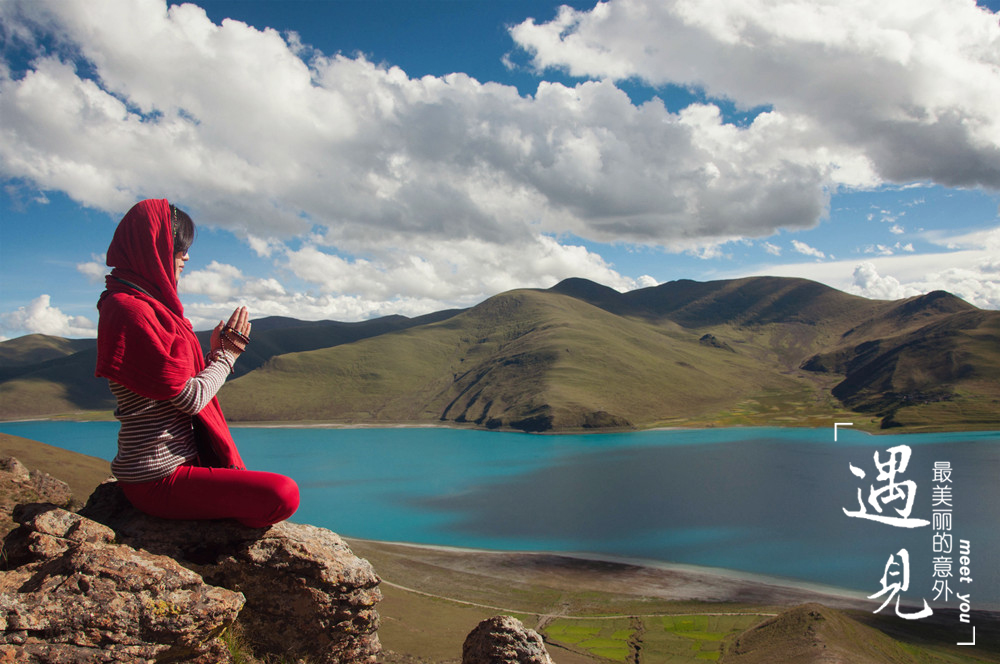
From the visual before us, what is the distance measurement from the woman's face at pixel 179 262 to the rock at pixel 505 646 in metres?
7.37

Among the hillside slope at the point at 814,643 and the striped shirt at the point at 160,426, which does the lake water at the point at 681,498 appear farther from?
the striped shirt at the point at 160,426

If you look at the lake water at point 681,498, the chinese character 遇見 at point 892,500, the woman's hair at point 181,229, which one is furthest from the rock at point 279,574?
A: the chinese character 遇見 at point 892,500

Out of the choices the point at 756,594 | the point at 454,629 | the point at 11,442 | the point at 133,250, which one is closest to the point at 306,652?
the point at 133,250

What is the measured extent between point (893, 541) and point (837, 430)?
282ft

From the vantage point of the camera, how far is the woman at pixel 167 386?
471 cm

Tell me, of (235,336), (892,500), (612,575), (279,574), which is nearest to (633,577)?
(612,575)

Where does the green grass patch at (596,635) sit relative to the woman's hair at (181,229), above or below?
below

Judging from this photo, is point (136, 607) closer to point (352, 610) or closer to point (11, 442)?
point (352, 610)

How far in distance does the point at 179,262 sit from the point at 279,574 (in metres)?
3.56

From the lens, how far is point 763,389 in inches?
7564

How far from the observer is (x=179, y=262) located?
5730mm

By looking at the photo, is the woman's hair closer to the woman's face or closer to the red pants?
the woman's face

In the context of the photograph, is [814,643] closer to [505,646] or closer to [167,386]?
[505,646]

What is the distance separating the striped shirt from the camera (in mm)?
4957
